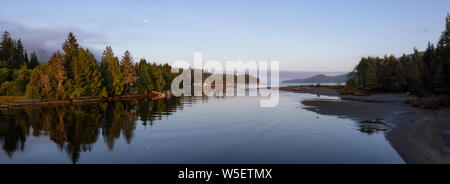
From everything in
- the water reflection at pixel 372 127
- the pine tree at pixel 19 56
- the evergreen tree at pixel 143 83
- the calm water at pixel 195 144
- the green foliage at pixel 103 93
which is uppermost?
the pine tree at pixel 19 56

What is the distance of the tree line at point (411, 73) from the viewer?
152 ft

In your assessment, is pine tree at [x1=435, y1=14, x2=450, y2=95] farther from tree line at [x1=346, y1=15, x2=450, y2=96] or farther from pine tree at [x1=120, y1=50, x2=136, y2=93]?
pine tree at [x1=120, y1=50, x2=136, y2=93]

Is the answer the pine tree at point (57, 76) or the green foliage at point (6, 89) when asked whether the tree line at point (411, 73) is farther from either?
the green foliage at point (6, 89)

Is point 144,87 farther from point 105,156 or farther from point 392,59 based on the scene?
point 392,59

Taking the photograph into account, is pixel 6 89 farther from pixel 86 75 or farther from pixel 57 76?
pixel 86 75

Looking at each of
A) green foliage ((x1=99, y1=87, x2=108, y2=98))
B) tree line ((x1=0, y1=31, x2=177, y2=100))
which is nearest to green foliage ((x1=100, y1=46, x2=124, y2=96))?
tree line ((x1=0, y1=31, x2=177, y2=100))

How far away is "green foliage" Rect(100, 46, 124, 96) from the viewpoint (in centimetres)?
7594

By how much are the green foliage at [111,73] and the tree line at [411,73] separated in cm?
8374

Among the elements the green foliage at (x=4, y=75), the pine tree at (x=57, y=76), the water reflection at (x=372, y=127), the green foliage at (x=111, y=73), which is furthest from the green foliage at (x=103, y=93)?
the water reflection at (x=372, y=127)

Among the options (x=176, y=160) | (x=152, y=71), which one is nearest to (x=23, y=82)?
(x=152, y=71)

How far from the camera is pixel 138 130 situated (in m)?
24.6

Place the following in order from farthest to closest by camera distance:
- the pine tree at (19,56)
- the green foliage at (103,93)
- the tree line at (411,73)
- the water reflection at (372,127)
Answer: the pine tree at (19,56) → the green foliage at (103,93) → the tree line at (411,73) → the water reflection at (372,127)

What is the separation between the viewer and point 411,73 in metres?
57.5
